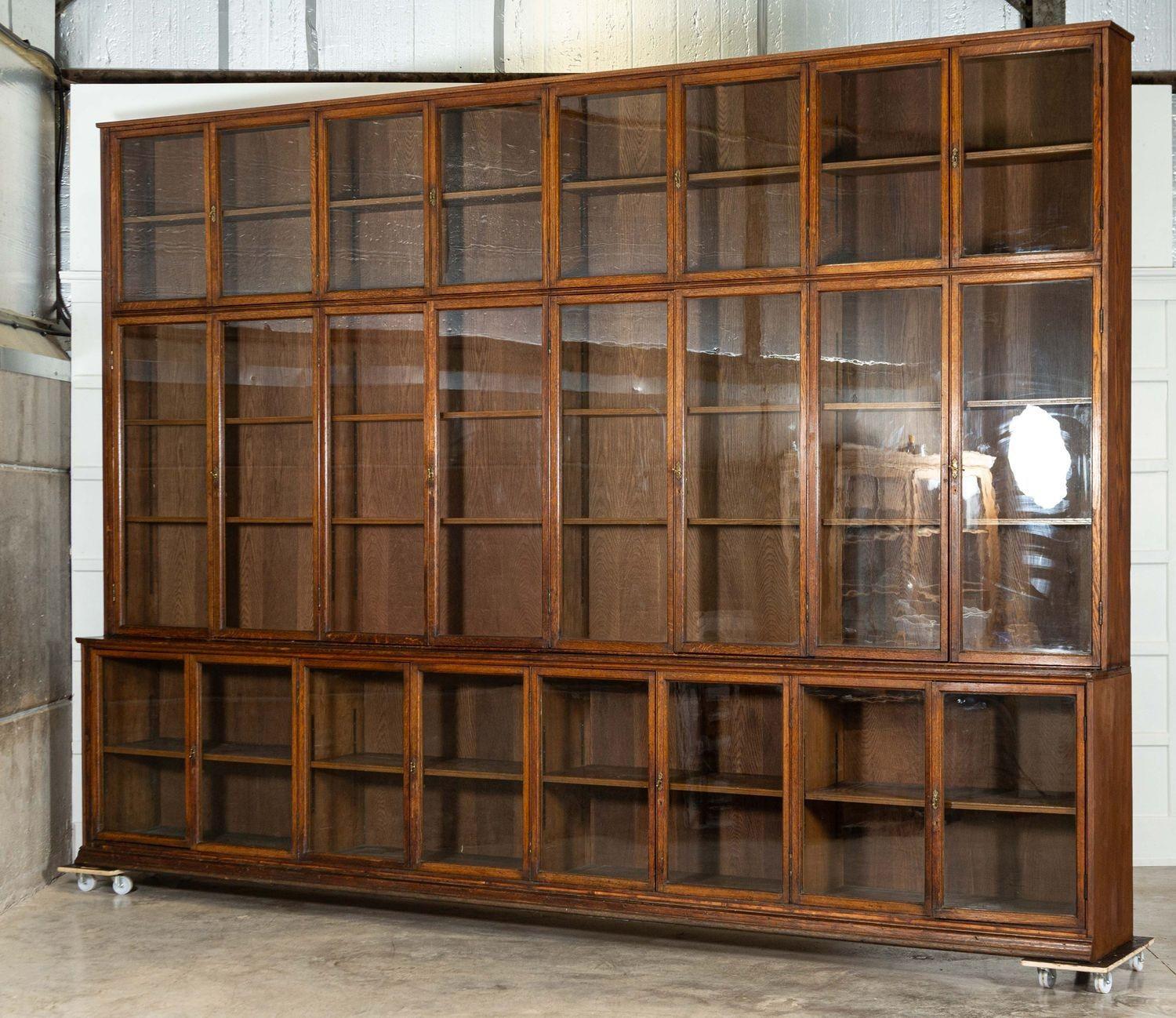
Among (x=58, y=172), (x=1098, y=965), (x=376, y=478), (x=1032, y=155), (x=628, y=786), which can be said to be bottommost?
(x=1098, y=965)

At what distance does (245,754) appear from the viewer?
5.05 meters

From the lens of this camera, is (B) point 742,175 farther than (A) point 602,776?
No

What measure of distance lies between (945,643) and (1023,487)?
0.55 metres

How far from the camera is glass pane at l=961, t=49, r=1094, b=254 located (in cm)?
413

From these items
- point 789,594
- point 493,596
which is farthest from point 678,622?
point 493,596

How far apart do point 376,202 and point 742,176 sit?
4.52 feet

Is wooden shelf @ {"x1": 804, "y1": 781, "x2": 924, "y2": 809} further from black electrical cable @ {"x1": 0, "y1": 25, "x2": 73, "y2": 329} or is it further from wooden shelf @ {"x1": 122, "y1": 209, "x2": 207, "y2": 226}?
black electrical cable @ {"x1": 0, "y1": 25, "x2": 73, "y2": 329}

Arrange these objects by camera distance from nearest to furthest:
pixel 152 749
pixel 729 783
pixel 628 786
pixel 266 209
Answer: pixel 729 783 < pixel 628 786 < pixel 266 209 < pixel 152 749

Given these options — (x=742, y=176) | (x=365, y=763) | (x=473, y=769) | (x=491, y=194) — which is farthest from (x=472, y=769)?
(x=742, y=176)

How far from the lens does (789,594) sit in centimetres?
440

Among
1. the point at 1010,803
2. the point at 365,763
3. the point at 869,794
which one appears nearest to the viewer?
the point at 1010,803

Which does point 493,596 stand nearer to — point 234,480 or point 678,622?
point 678,622

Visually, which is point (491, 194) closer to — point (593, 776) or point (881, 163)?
point (881, 163)

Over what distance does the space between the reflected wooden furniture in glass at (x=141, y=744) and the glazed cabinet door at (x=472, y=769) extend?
109 centimetres
